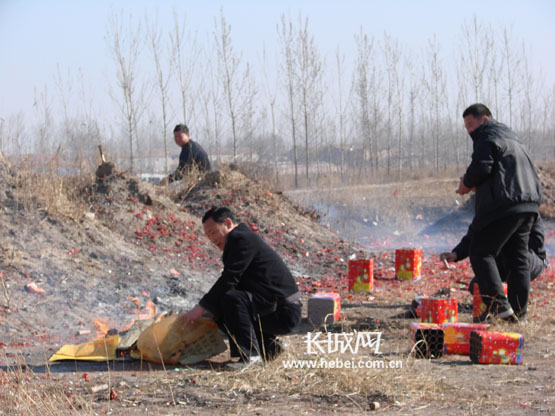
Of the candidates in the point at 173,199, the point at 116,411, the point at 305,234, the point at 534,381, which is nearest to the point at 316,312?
the point at 534,381

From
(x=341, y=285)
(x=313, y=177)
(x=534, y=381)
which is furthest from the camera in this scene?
(x=313, y=177)

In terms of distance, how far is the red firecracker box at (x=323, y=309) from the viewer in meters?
5.99

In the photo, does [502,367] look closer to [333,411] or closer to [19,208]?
[333,411]

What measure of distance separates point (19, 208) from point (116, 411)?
4.94 meters

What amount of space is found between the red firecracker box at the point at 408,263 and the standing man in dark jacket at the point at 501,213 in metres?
2.91

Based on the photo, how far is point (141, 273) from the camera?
756 cm

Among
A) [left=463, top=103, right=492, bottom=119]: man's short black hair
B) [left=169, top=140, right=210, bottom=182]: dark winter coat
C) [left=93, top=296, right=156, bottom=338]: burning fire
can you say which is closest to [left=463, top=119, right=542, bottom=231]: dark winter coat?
[left=463, top=103, right=492, bottom=119]: man's short black hair

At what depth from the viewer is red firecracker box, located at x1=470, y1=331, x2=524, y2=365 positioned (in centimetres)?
454

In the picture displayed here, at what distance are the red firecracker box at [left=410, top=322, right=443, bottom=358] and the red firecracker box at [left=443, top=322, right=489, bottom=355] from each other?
4.8 inches

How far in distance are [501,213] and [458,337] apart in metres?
1.21

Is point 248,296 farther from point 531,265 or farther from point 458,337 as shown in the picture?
point 531,265

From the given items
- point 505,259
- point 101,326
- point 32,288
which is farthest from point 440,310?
point 32,288

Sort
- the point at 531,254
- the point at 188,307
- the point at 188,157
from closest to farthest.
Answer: the point at 531,254 < the point at 188,307 < the point at 188,157

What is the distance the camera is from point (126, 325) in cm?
627
